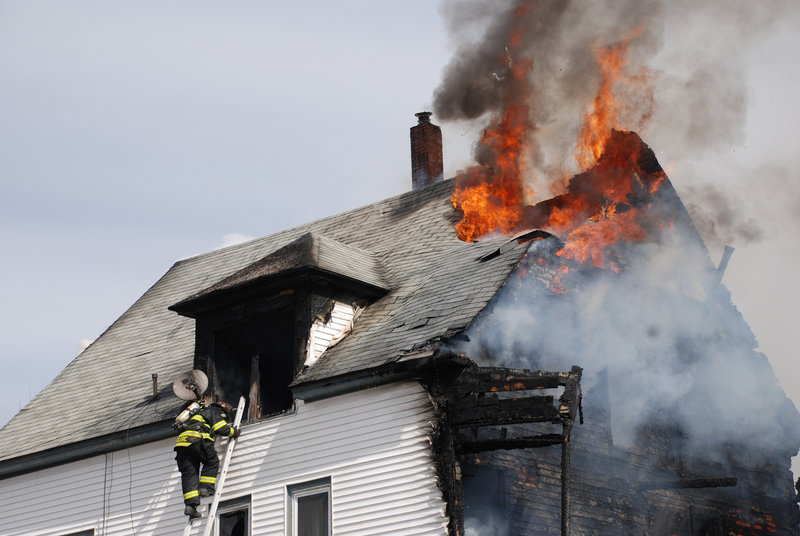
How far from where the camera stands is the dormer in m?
16.1

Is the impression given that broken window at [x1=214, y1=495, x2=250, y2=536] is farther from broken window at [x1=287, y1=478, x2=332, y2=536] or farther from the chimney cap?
the chimney cap

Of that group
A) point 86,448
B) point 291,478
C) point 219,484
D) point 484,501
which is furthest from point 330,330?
point 86,448

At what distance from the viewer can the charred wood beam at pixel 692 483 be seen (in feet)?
54.5

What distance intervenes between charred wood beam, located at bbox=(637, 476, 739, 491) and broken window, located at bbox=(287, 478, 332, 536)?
522cm

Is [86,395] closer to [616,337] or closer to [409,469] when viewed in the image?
[409,469]

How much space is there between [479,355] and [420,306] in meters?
1.39

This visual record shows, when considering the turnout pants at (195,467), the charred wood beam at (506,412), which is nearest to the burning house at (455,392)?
the charred wood beam at (506,412)

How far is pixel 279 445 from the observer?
15430 mm

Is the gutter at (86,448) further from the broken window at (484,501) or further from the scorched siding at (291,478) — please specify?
the broken window at (484,501)

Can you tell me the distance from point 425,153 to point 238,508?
10432mm

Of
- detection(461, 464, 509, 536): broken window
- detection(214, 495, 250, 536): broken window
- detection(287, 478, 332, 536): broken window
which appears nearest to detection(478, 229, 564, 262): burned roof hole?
detection(461, 464, 509, 536): broken window

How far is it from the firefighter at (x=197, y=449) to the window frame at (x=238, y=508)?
37 cm

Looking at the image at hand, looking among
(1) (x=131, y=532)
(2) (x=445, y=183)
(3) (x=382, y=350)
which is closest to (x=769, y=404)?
(2) (x=445, y=183)

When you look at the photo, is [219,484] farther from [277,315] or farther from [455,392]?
[455,392]
